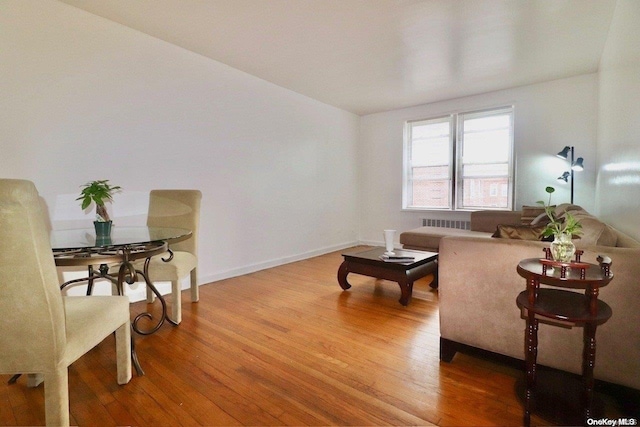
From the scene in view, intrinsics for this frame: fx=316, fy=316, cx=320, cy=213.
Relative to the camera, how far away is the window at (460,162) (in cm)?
488

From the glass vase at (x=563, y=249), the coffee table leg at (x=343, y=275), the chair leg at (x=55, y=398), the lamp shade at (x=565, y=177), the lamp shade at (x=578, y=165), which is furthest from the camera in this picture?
the lamp shade at (x=565, y=177)

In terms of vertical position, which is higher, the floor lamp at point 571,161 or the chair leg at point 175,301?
the floor lamp at point 571,161

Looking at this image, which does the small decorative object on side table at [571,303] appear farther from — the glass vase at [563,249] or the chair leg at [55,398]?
the chair leg at [55,398]

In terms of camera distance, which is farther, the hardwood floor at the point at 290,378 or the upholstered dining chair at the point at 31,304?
the hardwood floor at the point at 290,378

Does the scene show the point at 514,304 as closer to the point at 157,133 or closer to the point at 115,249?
the point at 115,249

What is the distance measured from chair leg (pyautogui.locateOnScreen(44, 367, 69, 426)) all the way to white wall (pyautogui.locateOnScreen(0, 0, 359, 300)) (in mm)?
1875

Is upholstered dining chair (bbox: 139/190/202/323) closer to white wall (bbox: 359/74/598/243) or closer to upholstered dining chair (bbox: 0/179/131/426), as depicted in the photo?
upholstered dining chair (bbox: 0/179/131/426)

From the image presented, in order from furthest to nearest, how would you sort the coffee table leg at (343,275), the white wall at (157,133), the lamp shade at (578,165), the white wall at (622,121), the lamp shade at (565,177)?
the lamp shade at (565,177)
the lamp shade at (578,165)
the coffee table leg at (343,275)
the white wall at (157,133)
the white wall at (622,121)

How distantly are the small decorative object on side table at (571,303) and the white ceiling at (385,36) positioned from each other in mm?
2317

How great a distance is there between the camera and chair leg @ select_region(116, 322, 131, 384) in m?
1.74

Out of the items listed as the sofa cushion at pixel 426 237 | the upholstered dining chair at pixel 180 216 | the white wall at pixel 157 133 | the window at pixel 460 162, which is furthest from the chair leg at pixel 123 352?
the window at pixel 460 162

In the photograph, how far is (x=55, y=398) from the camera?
1.27 m

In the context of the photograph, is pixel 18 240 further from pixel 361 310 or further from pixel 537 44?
pixel 537 44

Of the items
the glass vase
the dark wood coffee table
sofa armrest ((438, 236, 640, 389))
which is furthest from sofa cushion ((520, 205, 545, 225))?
the glass vase
